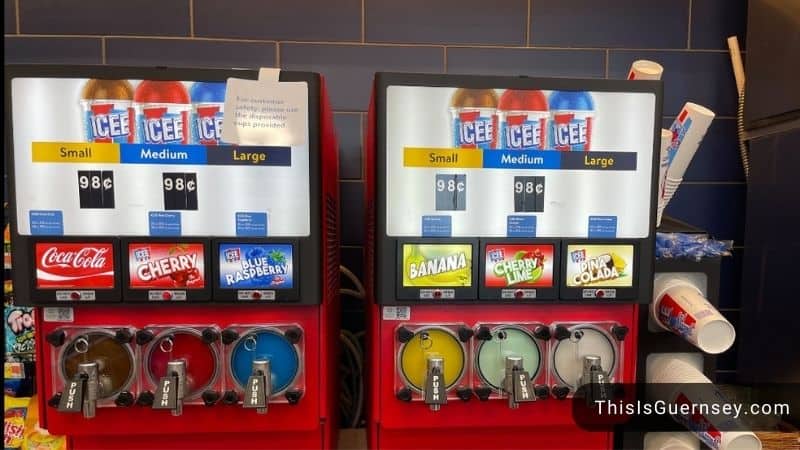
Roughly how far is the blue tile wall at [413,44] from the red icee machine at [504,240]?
554 millimetres

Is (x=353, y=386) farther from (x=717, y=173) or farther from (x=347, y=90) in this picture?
(x=717, y=173)

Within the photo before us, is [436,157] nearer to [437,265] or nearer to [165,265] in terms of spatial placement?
[437,265]

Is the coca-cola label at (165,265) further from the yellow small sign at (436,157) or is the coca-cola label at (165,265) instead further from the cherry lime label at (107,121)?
the yellow small sign at (436,157)

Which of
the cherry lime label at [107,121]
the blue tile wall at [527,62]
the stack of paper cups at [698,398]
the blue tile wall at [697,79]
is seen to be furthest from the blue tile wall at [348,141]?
the stack of paper cups at [698,398]

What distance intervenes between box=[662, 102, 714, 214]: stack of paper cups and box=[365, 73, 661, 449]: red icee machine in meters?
0.19

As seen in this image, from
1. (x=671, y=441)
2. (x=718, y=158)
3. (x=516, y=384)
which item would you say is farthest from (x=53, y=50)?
(x=718, y=158)

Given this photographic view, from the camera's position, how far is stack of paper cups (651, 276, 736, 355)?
80cm

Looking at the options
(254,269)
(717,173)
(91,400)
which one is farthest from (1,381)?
(717,173)

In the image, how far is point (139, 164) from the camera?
2.37 ft

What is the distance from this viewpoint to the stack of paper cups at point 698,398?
2.53 feet

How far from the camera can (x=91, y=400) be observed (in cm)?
71

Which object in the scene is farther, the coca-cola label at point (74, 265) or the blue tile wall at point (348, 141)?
the blue tile wall at point (348, 141)

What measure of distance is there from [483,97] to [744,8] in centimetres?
109

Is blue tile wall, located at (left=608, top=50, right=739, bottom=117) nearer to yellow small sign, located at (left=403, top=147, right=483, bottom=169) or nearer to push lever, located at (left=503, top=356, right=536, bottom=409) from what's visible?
yellow small sign, located at (left=403, top=147, right=483, bottom=169)
